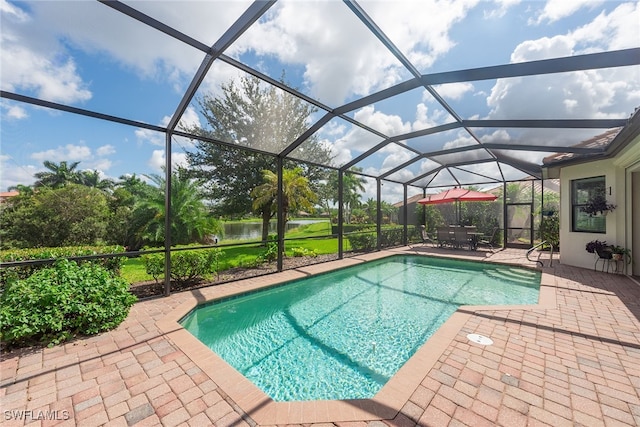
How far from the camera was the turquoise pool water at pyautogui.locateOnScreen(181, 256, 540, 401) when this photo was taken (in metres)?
3.22

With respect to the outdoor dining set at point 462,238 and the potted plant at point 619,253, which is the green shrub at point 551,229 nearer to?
the outdoor dining set at point 462,238

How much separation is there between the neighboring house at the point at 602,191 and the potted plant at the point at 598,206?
0.35 ft

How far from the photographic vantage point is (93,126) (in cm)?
470

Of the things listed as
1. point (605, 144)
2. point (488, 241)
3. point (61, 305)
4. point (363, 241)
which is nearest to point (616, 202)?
point (605, 144)

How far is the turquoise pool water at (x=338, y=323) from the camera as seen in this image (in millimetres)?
3221

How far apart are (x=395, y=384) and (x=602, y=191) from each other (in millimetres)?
8921

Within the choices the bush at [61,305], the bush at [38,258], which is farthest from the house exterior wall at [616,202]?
the bush at [38,258]

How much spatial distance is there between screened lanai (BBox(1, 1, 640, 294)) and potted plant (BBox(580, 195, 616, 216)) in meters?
1.32

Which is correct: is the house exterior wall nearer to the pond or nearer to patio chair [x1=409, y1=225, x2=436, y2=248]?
patio chair [x1=409, y1=225, x2=436, y2=248]

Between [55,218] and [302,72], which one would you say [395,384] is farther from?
[55,218]

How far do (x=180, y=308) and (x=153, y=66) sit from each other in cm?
388

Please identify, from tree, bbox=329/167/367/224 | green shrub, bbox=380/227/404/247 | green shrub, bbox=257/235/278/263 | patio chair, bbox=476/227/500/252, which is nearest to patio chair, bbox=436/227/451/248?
patio chair, bbox=476/227/500/252

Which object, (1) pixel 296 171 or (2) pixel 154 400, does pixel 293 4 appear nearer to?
(2) pixel 154 400

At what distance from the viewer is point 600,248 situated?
22.9 feet
